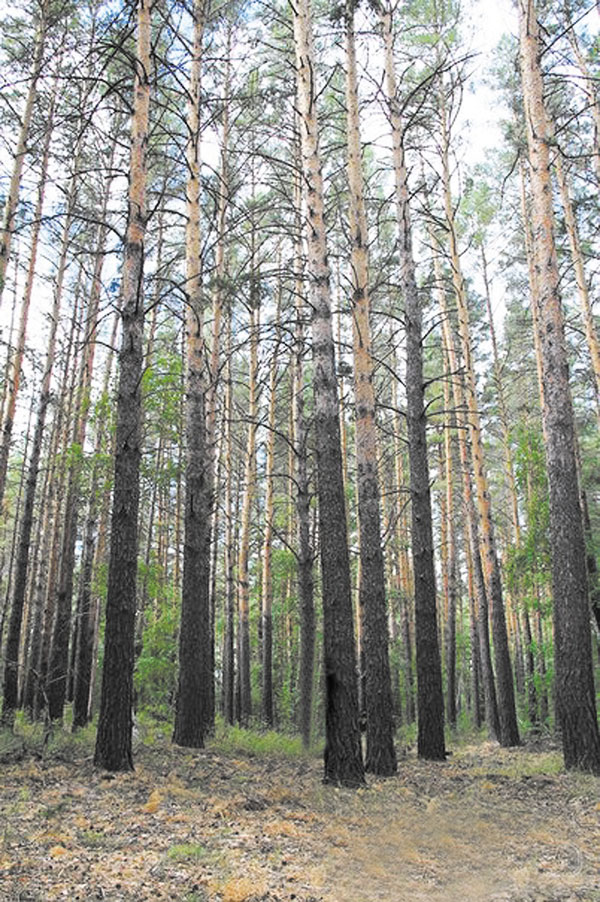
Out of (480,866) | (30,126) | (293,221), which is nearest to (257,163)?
(293,221)

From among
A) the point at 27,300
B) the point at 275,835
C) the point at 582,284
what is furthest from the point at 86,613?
the point at 582,284

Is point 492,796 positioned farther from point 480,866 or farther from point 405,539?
point 405,539

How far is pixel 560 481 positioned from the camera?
785 centimetres

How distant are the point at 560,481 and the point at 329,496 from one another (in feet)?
10.0

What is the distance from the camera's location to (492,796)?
21.8 feet

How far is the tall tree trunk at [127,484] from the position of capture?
6.19m

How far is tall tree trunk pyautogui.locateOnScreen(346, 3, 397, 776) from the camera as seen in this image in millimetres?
7898

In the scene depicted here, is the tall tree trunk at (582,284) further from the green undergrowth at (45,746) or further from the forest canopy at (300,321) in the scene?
the green undergrowth at (45,746)

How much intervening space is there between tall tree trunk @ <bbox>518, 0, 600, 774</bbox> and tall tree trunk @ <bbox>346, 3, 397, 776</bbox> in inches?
84.1

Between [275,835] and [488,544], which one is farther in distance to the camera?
[488,544]

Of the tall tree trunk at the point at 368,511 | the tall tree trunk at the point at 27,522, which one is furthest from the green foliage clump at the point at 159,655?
the tall tree trunk at the point at 368,511

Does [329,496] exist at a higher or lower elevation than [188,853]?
higher

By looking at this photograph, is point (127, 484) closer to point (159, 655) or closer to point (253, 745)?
point (253, 745)

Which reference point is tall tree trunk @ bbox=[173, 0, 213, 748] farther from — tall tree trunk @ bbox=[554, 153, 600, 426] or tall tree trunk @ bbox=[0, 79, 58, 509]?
tall tree trunk @ bbox=[554, 153, 600, 426]
